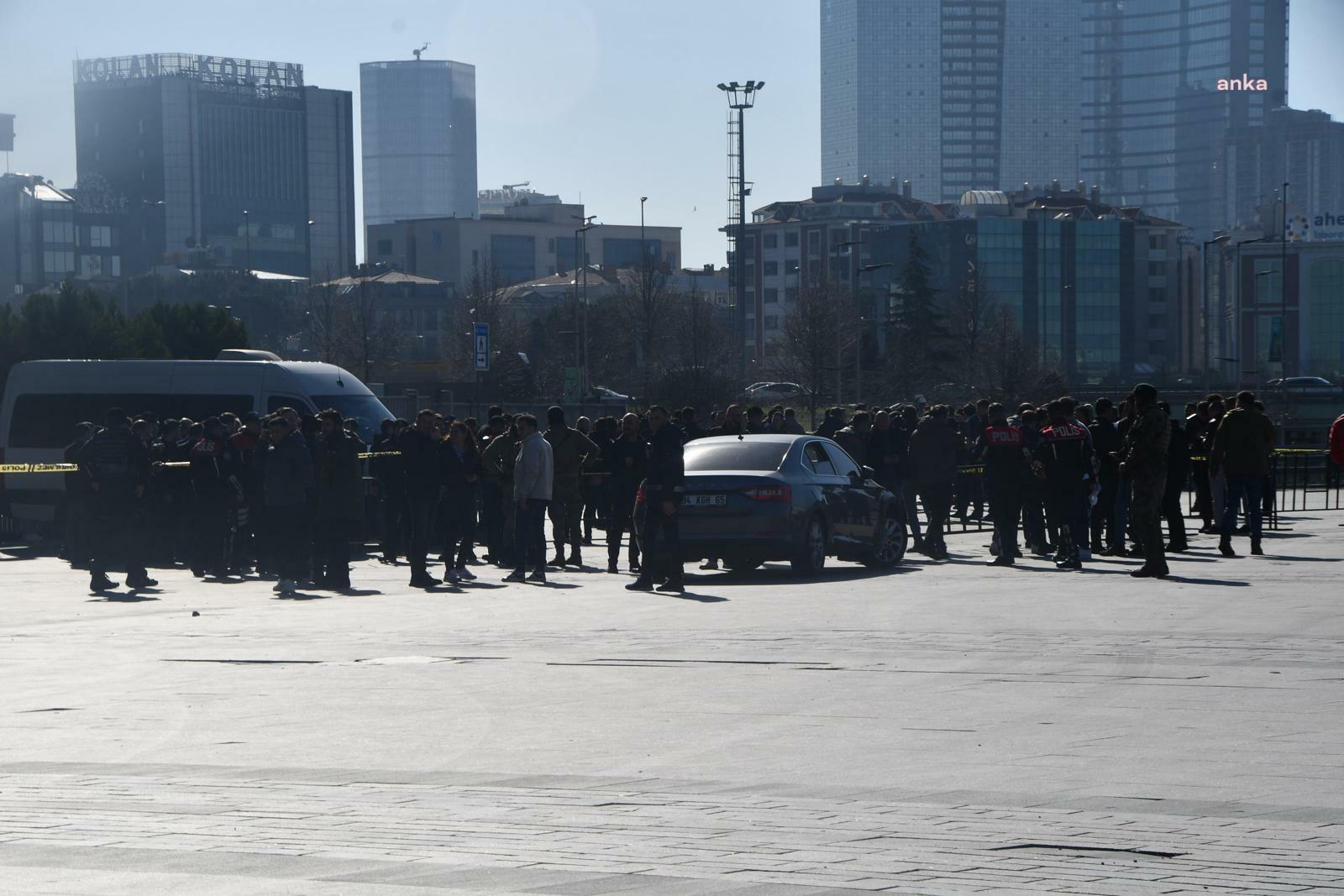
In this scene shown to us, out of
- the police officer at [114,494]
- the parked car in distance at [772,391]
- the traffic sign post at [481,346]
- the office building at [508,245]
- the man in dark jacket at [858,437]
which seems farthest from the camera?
the office building at [508,245]

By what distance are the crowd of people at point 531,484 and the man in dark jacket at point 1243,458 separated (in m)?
0.02

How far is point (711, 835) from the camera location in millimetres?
6875

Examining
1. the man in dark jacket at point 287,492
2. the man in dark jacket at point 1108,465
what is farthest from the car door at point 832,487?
the man in dark jacket at point 287,492

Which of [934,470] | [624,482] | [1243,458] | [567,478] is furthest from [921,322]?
[567,478]

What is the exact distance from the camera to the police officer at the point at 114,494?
19250 mm

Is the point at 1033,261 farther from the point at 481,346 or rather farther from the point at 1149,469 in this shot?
the point at 1149,469

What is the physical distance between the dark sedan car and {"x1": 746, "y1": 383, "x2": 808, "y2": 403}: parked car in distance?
7201 centimetres

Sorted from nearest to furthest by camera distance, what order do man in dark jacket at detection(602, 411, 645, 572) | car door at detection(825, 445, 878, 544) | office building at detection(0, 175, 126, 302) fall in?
car door at detection(825, 445, 878, 544) < man in dark jacket at detection(602, 411, 645, 572) < office building at detection(0, 175, 126, 302)

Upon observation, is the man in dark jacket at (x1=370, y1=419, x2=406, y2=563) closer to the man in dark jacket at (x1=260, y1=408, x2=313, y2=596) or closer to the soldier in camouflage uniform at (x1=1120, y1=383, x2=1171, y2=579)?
the man in dark jacket at (x1=260, y1=408, x2=313, y2=596)

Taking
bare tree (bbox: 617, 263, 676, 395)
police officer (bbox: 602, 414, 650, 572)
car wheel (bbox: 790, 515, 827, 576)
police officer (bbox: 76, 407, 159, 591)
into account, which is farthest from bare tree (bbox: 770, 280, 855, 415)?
police officer (bbox: 76, 407, 159, 591)

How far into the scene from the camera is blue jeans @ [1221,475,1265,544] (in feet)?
70.7

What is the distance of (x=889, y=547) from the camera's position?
834 inches

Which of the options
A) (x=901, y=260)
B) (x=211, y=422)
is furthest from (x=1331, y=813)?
(x=901, y=260)

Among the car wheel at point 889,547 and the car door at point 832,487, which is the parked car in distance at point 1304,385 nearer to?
the car wheel at point 889,547
